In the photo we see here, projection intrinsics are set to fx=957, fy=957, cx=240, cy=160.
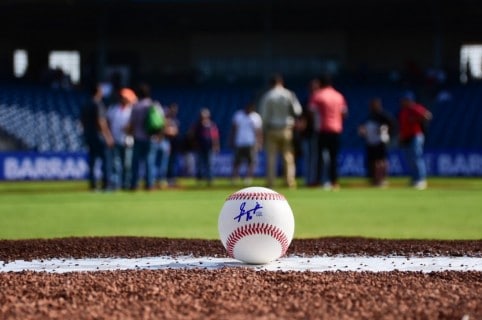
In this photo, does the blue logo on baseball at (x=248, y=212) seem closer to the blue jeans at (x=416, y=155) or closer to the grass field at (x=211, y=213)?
the grass field at (x=211, y=213)

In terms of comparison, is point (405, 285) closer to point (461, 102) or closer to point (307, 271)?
point (307, 271)

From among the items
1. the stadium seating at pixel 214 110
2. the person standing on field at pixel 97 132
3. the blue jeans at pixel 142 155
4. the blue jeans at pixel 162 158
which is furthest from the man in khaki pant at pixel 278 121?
the stadium seating at pixel 214 110

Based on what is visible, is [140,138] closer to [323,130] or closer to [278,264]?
[323,130]

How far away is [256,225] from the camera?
687 cm

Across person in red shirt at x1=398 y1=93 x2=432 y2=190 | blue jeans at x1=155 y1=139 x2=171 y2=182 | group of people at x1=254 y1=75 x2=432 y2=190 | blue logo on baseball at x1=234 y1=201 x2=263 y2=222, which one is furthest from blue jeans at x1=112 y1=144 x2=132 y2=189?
blue logo on baseball at x1=234 y1=201 x2=263 y2=222

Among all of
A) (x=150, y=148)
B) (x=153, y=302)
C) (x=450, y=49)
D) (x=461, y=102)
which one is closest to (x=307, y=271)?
(x=153, y=302)

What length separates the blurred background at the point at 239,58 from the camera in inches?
1211

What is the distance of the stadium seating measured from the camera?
30.0 m

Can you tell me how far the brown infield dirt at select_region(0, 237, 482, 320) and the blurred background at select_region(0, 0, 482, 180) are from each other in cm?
2029

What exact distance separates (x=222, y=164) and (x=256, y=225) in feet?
69.0

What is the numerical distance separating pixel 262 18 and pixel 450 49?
303 inches

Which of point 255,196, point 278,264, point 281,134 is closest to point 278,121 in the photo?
point 281,134

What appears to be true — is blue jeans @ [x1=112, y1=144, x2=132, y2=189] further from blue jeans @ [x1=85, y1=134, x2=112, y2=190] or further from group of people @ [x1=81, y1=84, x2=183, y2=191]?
blue jeans @ [x1=85, y1=134, x2=112, y2=190]

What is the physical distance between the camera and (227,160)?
2795 centimetres
